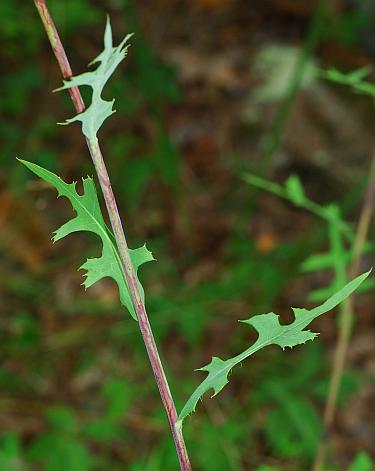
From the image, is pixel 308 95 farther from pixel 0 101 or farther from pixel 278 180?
pixel 0 101

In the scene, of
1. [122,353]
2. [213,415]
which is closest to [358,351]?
[213,415]

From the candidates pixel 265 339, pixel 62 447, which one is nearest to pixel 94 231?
pixel 265 339

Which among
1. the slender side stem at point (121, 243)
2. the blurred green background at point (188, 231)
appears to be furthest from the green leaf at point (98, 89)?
the blurred green background at point (188, 231)

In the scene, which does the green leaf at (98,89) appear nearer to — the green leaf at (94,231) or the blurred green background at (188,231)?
the green leaf at (94,231)

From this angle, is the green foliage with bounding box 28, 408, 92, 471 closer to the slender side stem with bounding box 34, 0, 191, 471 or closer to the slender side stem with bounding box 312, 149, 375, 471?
the slender side stem with bounding box 312, 149, 375, 471

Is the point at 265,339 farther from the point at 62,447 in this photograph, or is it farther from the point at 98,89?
the point at 62,447

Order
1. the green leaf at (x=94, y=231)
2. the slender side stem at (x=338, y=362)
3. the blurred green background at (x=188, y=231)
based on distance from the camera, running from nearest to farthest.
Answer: the green leaf at (x=94, y=231) → the slender side stem at (x=338, y=362) → the blurred green background at (x=188, y=231)
